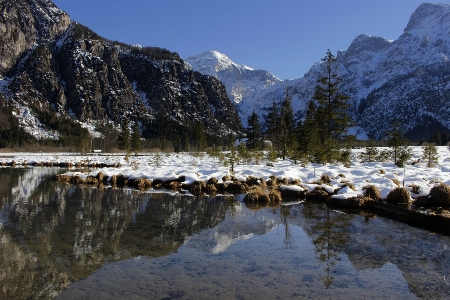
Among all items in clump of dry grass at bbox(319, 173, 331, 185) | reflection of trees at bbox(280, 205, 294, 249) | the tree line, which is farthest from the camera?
the tree line

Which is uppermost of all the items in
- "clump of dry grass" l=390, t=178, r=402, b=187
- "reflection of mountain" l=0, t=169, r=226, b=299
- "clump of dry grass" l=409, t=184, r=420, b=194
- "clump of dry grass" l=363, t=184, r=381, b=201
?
"clump of dry grass" l=390, t=178, r=402, b=187

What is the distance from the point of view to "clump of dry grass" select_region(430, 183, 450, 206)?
46.2 feet

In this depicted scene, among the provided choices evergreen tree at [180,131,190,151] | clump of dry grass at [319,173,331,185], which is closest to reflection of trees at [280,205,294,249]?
clump of dry grass at [319,173,331,185]

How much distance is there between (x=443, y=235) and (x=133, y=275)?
9912 mm

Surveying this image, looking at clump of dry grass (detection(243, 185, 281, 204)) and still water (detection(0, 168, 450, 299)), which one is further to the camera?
clump of dry grass (detection(243, 185, 281, 204))

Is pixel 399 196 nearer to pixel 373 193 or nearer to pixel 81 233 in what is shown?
pixel 373 193

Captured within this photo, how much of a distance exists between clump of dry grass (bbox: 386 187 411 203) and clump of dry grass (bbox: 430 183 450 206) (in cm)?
106

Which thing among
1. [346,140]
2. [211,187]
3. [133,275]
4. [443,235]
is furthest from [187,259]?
[346,140]

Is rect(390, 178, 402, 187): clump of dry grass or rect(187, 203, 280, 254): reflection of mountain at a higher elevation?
rect(390, 178, 402, 187): clump of dry grass

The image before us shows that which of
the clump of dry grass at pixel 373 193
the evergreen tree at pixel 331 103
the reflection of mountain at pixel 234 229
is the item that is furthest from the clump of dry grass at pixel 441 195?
the evergreen tree at pixel 331 103

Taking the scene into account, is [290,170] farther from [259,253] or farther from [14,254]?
[14,254]

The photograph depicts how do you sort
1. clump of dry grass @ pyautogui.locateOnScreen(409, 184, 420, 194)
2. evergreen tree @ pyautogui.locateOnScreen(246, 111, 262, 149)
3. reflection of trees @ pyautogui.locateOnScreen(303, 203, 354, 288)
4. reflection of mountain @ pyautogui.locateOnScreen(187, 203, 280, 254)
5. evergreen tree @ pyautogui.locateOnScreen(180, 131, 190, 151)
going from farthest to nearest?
1. evergreen tree @ pyautogui.locateOnScreen(180, 131, 190, 151)
2. evergreen tree @ pyautogui.locateOnScreen(246, 111, 262, 149)
3. clump of dry grass @ pyautogui.locateOnScreen(409, 184, 420, 194)
4. reflection of mountain @ pyautogui.locateOnScreen(187, 203, 280, 254)
5. reflection of trees @ pyautogui.locateOnScreen(303, 203, 354, 288)

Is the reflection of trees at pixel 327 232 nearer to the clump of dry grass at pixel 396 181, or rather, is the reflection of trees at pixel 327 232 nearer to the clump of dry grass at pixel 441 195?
the clump of dry grass at pixel 441 195

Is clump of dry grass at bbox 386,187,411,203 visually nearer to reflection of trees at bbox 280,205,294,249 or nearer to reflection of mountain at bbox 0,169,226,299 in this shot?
reflection of trees at bbox 280,205,294,249
